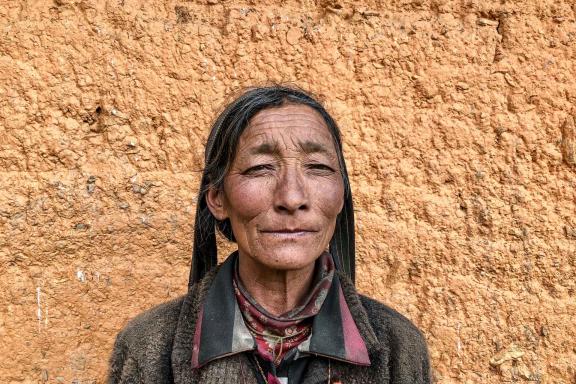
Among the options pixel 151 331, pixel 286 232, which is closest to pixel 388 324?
pixel 286 232

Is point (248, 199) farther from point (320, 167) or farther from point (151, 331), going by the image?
point (151, 331)

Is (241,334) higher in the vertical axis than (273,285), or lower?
lower

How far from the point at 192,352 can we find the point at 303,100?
788 millimetres

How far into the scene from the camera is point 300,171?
196 cm

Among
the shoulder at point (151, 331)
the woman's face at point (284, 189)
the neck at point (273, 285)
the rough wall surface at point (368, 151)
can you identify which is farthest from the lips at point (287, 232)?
the rough wall surface at point (368, 151)

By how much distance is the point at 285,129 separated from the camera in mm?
1988

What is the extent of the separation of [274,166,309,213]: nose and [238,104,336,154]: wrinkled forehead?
86 mm

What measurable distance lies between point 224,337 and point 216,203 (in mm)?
418

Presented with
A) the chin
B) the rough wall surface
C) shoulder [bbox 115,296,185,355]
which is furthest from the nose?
the rough wall surface

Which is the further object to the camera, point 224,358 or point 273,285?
point 273,285

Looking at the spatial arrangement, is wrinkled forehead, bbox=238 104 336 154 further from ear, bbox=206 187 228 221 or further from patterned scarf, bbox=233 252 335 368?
patterned scarf, bbox=233 252 335 368

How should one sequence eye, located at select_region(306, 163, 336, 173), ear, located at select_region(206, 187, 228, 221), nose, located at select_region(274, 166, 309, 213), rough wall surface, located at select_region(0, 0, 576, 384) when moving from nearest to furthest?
1. nose, located at select_region(274, 166, 309, 213)
2. eye, located at select_region(306, 163, 336, 173)
3. ear, located at select_region(206, 187, 228, 221)
4. rough wall surface, located at select_region(0, 0, 576, 384)

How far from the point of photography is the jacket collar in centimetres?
192

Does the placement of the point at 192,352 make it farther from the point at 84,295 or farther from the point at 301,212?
the point at 84,295
